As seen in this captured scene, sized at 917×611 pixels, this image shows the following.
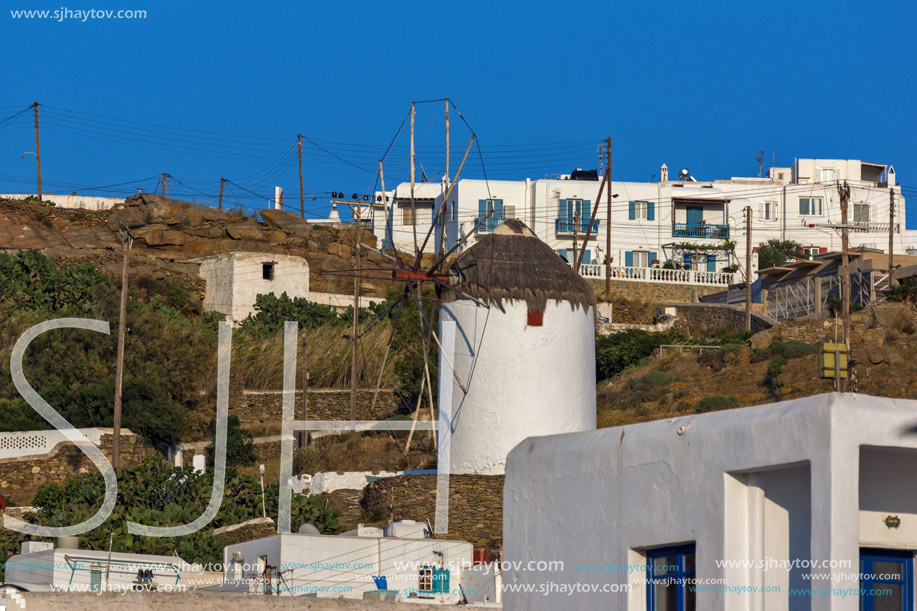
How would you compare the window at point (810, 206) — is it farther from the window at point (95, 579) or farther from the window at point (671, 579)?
the window at point (671, 579)

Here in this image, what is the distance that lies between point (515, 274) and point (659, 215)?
34174 millimetres

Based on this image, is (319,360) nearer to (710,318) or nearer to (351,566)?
(710,318)

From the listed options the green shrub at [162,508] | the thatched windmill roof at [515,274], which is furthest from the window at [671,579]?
the thatched windmill roof at [515,274]

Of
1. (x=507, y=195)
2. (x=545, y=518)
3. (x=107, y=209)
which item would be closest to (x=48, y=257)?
(x=107, y=209)

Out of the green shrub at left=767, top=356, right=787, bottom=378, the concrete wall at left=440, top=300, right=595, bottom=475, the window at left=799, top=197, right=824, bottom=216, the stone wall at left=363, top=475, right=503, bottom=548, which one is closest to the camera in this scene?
the stone wall at left=363, top=475, right=503, bottom=548

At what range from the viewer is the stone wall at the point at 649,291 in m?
48.9

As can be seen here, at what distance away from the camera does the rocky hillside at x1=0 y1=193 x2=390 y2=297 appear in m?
48.3

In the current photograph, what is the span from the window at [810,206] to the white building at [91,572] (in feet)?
157

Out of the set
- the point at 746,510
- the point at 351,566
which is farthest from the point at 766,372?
the point at 746,510

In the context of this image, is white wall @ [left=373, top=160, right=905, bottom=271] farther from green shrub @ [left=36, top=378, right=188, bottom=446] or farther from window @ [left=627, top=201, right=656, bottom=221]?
green shrub @ [left=36, top=378, right=188, bottom=446]

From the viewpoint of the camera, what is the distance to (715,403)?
32.8m

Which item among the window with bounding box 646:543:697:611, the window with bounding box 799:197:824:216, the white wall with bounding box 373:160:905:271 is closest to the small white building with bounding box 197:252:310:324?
the white wall with bounding box 373:160:905:271

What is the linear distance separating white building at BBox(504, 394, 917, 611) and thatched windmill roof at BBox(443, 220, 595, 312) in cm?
1252

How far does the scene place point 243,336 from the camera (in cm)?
4162
